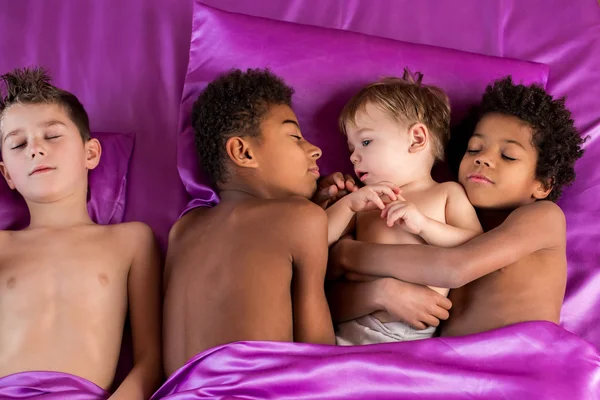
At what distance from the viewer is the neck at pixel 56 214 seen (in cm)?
138

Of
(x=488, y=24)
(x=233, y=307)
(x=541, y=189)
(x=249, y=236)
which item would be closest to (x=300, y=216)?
(x=249, y=236)

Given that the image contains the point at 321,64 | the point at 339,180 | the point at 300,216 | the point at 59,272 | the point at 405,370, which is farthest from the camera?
the point at 321,64

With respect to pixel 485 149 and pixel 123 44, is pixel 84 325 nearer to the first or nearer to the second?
pixel 123 44

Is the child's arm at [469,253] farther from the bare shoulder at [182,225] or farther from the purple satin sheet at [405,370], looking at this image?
the bare shoulder at [182,225]

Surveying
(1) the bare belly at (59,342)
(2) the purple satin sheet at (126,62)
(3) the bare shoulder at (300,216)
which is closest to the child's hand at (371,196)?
(3) the bare shoulder at (300,216)

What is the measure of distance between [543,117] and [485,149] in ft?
0.42

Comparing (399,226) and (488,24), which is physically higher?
(488,24)

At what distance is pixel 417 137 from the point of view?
1365 millimetres

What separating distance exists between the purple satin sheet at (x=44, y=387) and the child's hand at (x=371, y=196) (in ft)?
1.90

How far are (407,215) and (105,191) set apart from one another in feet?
2.16

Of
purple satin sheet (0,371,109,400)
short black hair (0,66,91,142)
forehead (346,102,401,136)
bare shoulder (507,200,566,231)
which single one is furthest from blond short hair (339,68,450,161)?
purple satin sheet (0,371,109,400)

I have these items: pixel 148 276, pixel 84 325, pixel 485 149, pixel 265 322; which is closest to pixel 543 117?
pixel 485 149

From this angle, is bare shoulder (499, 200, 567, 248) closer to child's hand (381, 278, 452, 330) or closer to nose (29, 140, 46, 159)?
child's hand (381, 278, 452, 330)

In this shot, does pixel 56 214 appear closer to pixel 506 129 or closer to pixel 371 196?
pixel 371 196
